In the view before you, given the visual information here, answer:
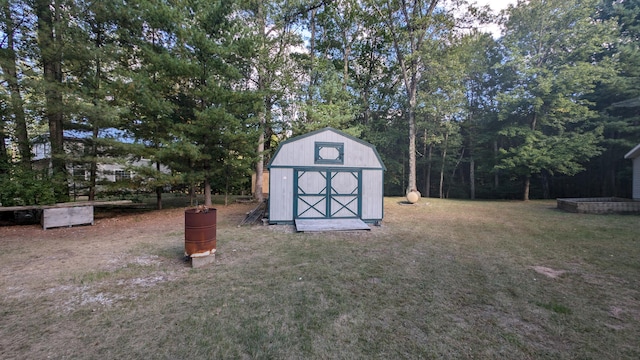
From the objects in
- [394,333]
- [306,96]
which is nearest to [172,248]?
[394,333]

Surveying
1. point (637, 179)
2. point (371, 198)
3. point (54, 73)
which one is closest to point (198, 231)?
point (371, 198)

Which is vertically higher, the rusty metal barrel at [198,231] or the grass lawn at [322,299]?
the rusty metal barrel at [198,231]

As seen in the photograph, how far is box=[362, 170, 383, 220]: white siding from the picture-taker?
30.9ft

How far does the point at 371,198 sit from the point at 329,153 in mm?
2249

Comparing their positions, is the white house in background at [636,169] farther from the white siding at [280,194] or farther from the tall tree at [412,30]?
the white siding at [280,194]

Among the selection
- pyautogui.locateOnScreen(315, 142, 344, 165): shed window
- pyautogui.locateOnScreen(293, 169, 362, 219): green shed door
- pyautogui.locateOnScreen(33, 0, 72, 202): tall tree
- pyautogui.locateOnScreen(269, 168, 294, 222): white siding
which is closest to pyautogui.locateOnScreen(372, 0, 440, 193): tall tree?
pyautogui.locateOnScreen(293, 169, 362, 219): green shed door

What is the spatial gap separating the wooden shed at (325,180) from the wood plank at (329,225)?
17cm

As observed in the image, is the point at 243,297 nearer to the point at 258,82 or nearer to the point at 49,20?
the point at 49,20

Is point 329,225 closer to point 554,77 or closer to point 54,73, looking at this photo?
point 54,73

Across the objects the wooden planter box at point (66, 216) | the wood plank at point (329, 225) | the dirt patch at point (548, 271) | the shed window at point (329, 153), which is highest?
the shed window at point (329, 153)

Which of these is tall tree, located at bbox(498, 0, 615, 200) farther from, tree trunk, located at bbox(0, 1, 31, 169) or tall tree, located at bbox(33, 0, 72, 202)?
tree trunk, located at bbox(0, 1, 31, 169)

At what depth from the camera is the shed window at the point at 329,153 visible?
904 centimetres

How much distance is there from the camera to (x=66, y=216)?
Answer: 838 cm

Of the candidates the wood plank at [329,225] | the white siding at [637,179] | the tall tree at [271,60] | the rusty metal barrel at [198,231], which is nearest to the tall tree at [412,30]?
the tall tree at [271,60]
